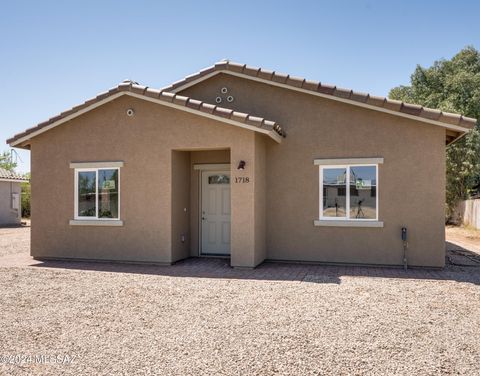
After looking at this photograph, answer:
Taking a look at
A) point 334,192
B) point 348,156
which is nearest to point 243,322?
point 334,192

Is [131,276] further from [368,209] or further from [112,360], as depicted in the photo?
[368,209]

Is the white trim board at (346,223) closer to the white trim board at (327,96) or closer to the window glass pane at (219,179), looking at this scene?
the white trim board at (327,96)

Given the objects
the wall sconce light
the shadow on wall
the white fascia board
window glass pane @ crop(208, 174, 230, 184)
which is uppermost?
the white fascia board

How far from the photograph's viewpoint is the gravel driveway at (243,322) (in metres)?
4.56

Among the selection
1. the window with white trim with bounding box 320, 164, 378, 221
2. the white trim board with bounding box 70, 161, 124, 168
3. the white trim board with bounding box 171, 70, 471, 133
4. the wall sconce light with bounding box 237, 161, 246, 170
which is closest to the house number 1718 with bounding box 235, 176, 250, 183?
the wall sconce light with bounding box 237, 161, 246, 170

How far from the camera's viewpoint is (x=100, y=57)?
48.0 ft

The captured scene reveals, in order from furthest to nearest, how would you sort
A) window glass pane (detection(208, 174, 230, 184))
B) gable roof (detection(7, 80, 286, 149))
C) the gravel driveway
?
window glass pane (detection(208, 174, 230, 184))
gable roof (detection(7, 80, 286, 149))
the gravel driveway

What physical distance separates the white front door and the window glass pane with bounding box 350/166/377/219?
11.8 ft

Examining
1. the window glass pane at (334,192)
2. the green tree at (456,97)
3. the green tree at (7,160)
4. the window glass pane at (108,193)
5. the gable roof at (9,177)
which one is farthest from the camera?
the green tree at (7,160)

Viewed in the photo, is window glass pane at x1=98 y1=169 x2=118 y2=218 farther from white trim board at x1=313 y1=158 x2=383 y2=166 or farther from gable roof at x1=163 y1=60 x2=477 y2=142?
white trim board at x1=313 y1=158 x2=383 y2=166

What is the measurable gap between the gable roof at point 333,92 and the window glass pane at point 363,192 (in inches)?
64.5

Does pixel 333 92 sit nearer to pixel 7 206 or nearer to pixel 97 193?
pixel 97 193

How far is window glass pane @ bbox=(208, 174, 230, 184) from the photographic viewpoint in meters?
12.3

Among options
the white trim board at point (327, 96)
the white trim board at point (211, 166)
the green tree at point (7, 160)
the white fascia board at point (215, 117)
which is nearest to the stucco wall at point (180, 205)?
the white trim board at point (211, 166)
